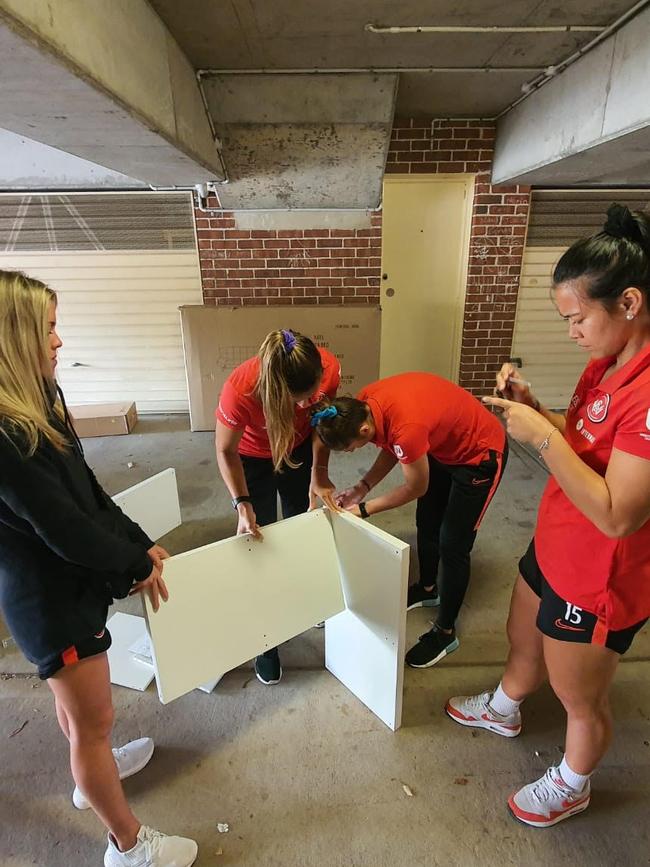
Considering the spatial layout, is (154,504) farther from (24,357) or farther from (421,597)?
(24,357)

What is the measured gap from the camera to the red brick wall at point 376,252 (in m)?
3.72

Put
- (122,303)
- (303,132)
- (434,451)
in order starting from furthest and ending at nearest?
(122,303)
(303,132)
(434,451)

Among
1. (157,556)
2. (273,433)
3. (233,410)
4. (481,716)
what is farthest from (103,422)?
(481,716)

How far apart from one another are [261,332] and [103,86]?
2445 mm

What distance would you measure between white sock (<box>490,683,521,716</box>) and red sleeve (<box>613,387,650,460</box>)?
1020mm

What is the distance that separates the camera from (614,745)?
1501mm

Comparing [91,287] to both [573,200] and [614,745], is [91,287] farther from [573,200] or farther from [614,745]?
[614,745]

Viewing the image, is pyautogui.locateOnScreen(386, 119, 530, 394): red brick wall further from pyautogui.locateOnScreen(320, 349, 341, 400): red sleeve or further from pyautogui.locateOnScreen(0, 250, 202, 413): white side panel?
pyautogui.locateOnScreen(320, 349, 341, 400): red sleeve

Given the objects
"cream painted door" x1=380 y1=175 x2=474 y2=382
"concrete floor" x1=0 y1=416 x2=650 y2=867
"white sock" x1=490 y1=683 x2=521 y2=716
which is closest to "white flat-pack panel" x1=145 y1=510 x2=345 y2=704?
"concrete floor" x1=0 y1=416 x2=650 y2=867

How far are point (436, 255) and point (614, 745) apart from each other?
352cm

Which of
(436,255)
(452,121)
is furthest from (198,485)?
(452,121)

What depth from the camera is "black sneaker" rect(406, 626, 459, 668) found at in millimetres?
1795

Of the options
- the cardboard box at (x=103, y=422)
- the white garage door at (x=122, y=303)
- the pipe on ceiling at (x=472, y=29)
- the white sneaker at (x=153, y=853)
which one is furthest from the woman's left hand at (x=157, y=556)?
the white garage door at (x=122, y=303)

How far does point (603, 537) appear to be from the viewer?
99cm
